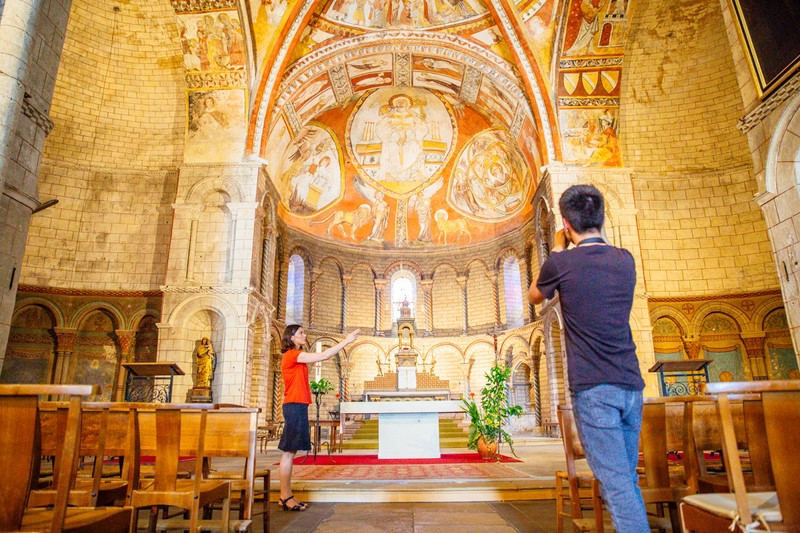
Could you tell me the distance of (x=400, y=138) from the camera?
1997cm

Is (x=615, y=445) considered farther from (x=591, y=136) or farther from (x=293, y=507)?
(x=591, y=136)

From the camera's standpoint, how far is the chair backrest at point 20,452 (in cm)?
208

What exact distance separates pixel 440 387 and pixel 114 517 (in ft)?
39.8

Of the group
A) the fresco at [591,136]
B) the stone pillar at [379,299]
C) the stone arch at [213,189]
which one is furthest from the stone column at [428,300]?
the stone arch at [213,189]

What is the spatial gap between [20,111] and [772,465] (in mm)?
7726

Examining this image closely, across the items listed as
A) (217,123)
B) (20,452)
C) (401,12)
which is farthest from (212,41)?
(20,452)

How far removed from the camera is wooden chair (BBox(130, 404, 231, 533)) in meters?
3.05

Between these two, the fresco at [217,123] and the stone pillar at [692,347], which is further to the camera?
the fresco at [217,123]

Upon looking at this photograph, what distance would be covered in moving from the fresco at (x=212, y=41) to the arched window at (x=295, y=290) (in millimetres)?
8028

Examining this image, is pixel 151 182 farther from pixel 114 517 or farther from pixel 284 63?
pixel 114 517

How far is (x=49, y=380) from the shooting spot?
12.6 metres

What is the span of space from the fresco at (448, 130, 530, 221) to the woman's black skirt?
48.1 feet

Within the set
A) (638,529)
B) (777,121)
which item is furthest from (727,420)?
(777,121)

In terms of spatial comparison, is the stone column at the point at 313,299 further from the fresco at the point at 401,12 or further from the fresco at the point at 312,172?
the fresco at the point at 401,12
